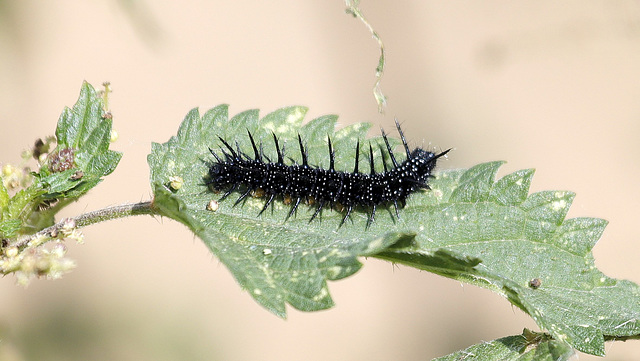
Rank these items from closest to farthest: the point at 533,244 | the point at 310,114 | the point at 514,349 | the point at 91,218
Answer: the point at 91,218 → the point at 514,349 → the point at 533,244 → the point at 310,114

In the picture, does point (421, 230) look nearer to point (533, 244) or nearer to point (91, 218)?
point (533, 244)

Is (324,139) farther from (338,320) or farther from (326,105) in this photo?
(326,105)

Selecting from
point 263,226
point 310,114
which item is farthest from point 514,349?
point 310,114

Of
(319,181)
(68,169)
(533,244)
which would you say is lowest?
(533,244)

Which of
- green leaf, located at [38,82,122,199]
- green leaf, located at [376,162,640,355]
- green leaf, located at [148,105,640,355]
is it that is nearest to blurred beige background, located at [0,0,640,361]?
green leaf, located at [38,82,122,199]

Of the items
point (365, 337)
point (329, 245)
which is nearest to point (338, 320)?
point (365, 337)

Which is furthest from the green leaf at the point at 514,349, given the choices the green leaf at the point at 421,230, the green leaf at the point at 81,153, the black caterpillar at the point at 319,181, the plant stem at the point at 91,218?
the green leaf at the point at 81,153
